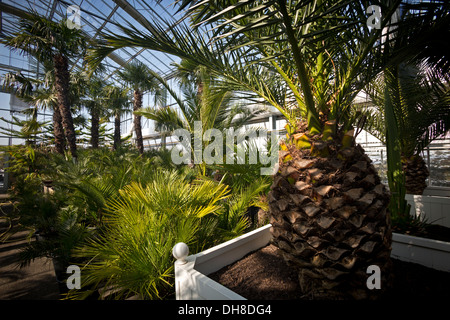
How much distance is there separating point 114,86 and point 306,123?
14590 mm

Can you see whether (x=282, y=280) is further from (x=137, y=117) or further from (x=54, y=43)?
(x=137, y=117)

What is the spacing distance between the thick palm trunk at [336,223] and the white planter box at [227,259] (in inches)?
22.2

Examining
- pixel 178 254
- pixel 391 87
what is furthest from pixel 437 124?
pixel 178 254

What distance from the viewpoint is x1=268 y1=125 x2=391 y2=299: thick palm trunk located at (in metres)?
1.26

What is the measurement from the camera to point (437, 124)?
12.7ft

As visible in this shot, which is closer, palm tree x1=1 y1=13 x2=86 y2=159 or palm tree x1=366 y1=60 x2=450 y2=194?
palm tree x1=366 y1=60 x2=450 y2=194

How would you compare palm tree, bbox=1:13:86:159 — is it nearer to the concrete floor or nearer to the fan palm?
the concrete floor

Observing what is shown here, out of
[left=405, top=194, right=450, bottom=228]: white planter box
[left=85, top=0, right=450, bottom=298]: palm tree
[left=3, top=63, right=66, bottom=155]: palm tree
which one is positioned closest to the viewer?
[left=85, top=0, right=450, bottom=298]: palm tree

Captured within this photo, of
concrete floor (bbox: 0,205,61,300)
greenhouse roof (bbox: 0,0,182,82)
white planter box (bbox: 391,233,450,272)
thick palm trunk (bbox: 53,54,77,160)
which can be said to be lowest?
concrete floor (bbox: 0,205,61,300)

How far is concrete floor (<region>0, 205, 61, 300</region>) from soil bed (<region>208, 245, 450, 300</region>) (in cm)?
208

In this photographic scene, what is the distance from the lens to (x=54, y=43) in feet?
19.7

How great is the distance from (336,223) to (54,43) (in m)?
8.44

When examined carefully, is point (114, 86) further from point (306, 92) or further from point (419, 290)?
point (419, 290)

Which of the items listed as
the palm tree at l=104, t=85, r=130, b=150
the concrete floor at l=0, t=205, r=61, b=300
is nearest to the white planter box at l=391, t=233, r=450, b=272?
the concrete floor at l=0, t=205, r=61, b=300
